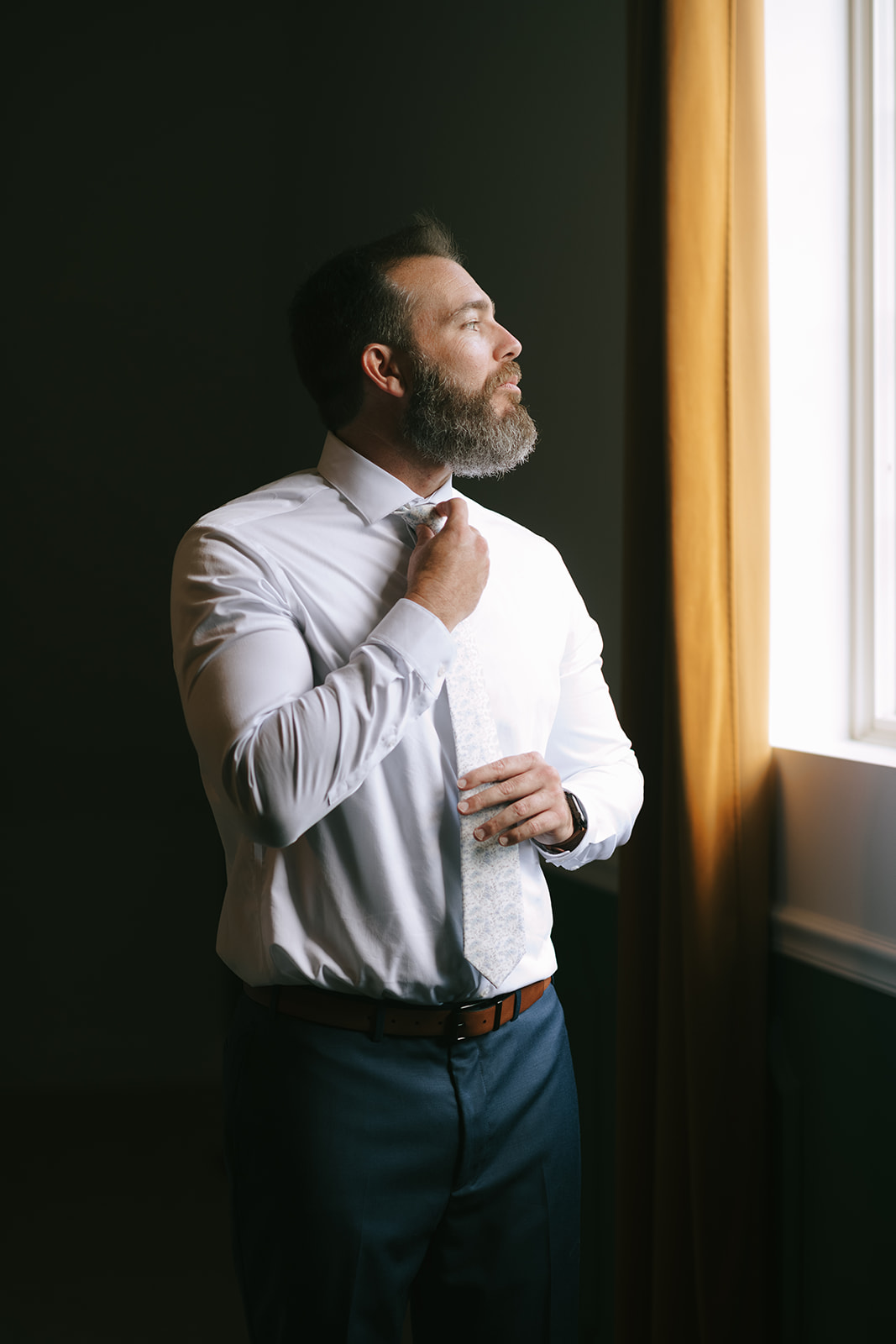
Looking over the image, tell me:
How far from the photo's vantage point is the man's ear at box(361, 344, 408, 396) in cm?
129

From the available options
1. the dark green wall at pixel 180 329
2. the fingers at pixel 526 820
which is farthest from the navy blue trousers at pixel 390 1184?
the dark green wall at pixel 180 329

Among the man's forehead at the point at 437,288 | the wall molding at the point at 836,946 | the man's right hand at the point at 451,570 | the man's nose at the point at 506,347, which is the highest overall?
the man's forehead at the point at 437,288

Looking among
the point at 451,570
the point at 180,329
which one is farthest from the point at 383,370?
the point at 180,329

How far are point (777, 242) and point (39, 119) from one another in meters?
2.58

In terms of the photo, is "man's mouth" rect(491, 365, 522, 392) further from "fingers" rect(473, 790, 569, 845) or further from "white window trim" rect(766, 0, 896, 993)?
"fingers" rect(473, 790, 569, 845)

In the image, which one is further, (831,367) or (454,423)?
(831,367)

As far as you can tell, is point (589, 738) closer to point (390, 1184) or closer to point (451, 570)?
point (451, 570)

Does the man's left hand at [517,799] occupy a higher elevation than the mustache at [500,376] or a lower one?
lower

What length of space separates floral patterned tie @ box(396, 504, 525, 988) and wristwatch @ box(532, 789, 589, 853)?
6 cm

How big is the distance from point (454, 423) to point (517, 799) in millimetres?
482

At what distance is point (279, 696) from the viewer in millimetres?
1013

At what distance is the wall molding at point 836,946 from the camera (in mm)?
1243

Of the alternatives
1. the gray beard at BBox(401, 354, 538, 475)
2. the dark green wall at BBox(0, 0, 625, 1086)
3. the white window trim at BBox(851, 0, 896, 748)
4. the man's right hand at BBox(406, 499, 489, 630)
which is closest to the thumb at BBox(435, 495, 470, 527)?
the man's right hand at BBox(406, 499, 489, 630)

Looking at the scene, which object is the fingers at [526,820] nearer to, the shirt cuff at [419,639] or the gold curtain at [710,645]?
the shirt cuff at [419,639]
